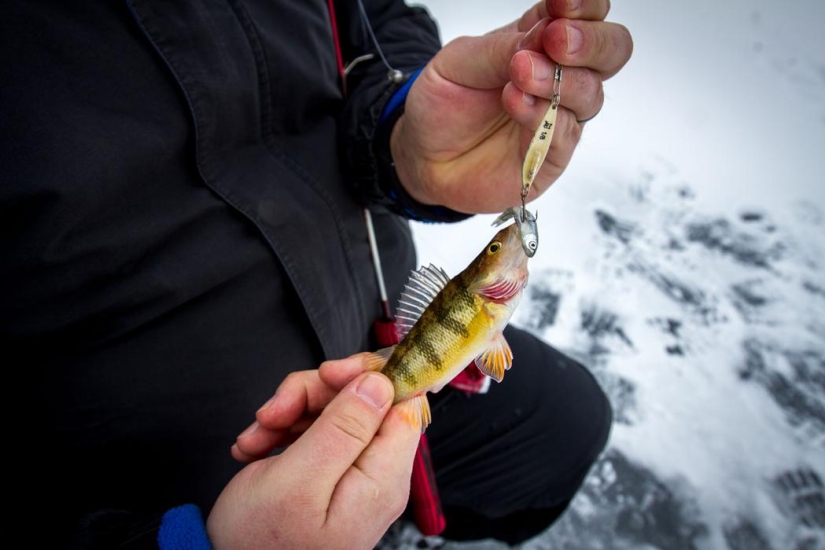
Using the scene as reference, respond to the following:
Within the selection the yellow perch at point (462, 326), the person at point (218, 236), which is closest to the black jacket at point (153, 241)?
the person at point (218, 236)

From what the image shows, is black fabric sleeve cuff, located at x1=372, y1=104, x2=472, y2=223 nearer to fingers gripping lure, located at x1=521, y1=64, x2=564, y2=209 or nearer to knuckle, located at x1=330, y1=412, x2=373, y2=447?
fingers gripping lure, located at x1=521, y1=64, x2=564, y2=209

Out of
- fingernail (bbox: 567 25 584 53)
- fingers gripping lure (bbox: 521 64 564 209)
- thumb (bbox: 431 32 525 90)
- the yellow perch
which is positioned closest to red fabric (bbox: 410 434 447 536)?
the yellow perch

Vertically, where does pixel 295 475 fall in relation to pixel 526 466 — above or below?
above

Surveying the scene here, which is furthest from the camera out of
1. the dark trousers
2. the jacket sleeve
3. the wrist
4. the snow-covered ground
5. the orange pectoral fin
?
the snow-covered ground

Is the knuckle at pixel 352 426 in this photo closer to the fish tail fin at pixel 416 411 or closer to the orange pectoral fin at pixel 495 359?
the fish tail fin at pixel 416 411

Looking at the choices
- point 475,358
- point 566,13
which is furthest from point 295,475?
point 566,13

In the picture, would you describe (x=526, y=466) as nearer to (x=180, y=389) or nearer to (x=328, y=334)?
(x=328, y=334)
